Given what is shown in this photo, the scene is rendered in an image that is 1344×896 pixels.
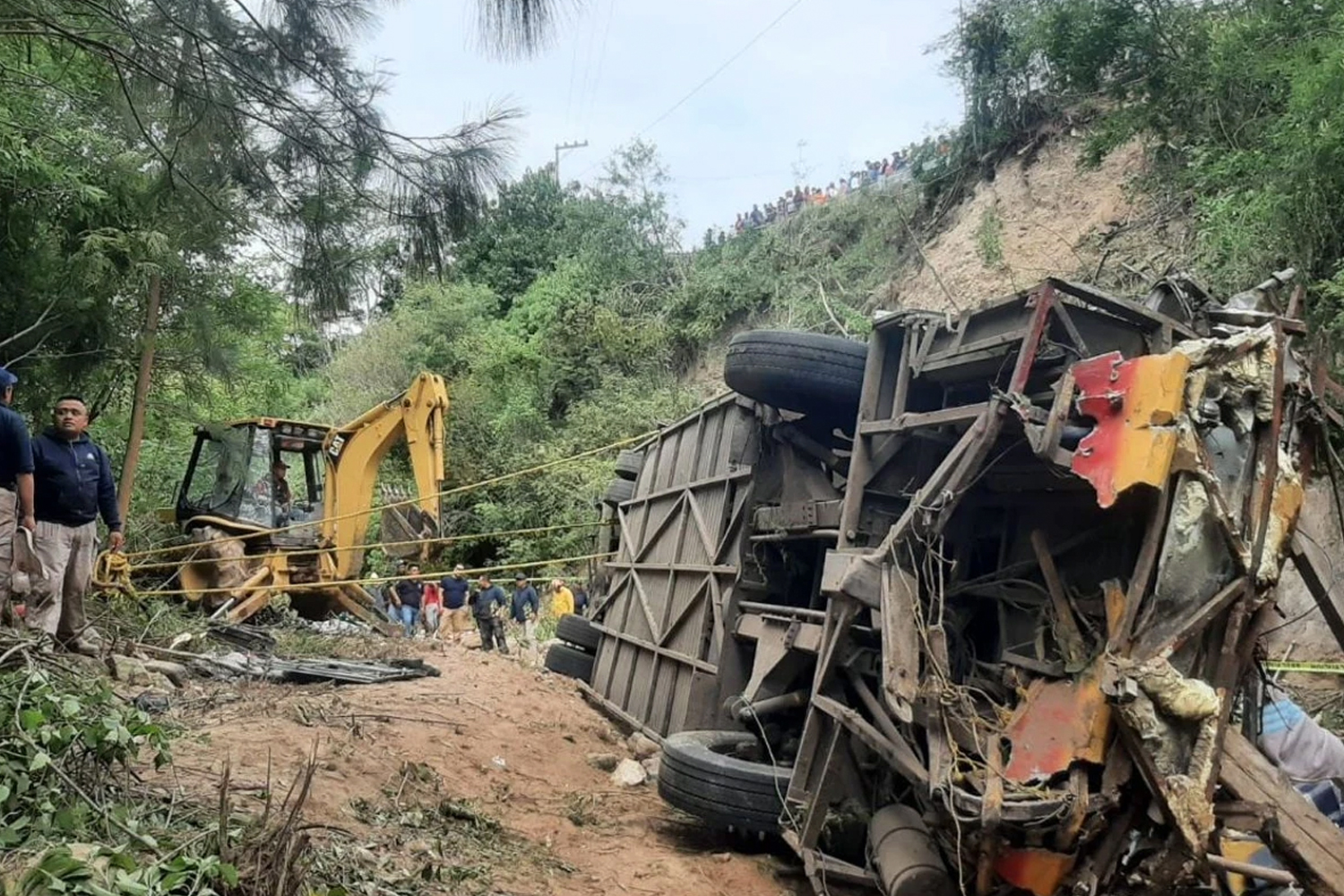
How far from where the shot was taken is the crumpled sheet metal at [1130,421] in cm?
368

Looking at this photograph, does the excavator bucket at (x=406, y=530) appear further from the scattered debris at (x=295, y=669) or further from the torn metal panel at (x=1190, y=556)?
the torn metal panel at (x=1190, y=556)

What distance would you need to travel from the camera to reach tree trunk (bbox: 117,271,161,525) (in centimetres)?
923

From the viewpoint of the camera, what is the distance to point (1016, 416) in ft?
13.8

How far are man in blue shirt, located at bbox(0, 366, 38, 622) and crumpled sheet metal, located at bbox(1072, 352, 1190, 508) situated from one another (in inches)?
193

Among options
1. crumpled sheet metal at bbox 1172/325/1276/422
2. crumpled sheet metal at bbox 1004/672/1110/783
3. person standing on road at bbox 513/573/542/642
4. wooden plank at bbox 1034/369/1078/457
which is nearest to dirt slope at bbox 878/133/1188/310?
person standing on road at bbox 513/573/542/642

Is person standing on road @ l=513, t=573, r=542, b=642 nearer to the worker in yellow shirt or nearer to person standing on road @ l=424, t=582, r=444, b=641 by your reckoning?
the worker in yellow shirt

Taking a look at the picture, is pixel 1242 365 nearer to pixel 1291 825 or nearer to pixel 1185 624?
pixel 1185 624

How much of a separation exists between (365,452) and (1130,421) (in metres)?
10.0

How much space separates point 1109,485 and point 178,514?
11.8 meters

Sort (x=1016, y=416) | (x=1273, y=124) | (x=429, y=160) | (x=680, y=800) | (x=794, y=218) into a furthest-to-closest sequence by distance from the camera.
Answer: (x=794, y=218), (x=1273, y=124), (x=680, y=800), (x=429, y=160), (x=1016, y=416)

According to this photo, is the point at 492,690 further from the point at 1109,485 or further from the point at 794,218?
the point at 794,218

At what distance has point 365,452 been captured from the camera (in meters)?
12.3

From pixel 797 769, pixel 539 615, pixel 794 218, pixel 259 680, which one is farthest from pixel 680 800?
pixel 794 218

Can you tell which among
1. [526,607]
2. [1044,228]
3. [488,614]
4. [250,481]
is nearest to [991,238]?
[1044,228]
